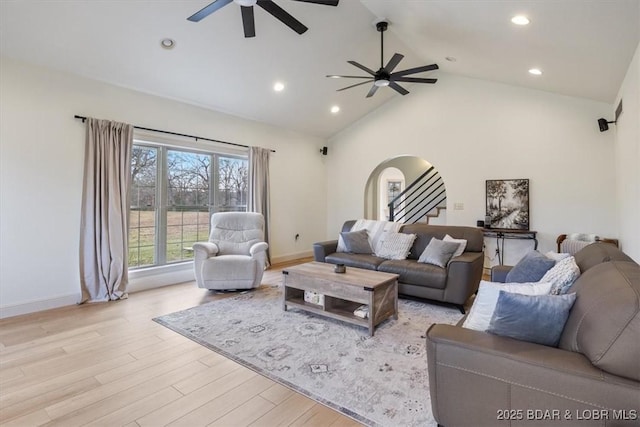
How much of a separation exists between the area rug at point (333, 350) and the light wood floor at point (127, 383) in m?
0.14

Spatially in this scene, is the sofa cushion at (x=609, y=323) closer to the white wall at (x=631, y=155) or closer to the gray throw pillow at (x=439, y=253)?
the white wall at (x=631, y=155)

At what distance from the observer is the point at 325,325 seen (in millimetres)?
3254

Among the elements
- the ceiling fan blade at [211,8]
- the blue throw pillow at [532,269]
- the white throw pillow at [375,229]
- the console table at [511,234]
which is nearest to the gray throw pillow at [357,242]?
the white throw pillow at [375,229]

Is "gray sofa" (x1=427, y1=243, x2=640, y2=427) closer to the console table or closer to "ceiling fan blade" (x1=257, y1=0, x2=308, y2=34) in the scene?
"ceiling fan blade" (x1=257, y1=0, x2=308, y2=34)

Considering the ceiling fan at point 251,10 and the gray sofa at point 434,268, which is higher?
the ceiling fan at point 251,10

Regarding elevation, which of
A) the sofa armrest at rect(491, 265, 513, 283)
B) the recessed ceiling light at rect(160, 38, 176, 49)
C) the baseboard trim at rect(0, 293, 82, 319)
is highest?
the recessed ceiling light at rect(160, 38, 176, 49)

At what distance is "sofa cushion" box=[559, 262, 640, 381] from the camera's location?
119cm

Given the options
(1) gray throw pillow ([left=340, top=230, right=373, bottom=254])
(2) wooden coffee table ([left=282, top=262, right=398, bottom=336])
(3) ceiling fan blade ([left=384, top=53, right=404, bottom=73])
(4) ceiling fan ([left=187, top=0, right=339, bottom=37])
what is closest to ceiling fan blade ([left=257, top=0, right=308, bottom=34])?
(4) ceiling fan ([left=187, top=0, right=339, bottom=37])

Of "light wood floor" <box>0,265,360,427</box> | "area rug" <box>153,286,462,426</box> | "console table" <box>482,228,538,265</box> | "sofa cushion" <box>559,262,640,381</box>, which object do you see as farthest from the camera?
"console table" <box>482,228,538,265</box>

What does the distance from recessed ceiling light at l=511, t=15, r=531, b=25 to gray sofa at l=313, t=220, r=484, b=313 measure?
7.79ft

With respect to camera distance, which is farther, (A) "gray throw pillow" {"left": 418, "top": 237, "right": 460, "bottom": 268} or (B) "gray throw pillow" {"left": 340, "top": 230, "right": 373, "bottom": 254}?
(B) "gray throw pillow" {"left": 340, "top": 230, "right": 373, "bottom": 254}

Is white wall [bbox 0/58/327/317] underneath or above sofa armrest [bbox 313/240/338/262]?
above

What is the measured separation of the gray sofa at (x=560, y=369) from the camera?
1202 millimetres

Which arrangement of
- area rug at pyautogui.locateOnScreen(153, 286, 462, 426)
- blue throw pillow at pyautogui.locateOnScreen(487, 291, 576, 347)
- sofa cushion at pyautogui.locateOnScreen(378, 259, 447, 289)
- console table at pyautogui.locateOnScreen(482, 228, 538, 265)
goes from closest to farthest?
blue throw pillow at pyautogui.locateOnScreen(487, 291, 576, 347) → area rug at pyautogui.locateOnScreen(153, 286, 462, 426) → sofa cushion at pyautogui.locateOnScreen(378, 259, 447, 289) → console table at pyautogui.locateOnScreen(482, 228, 538, 265)
